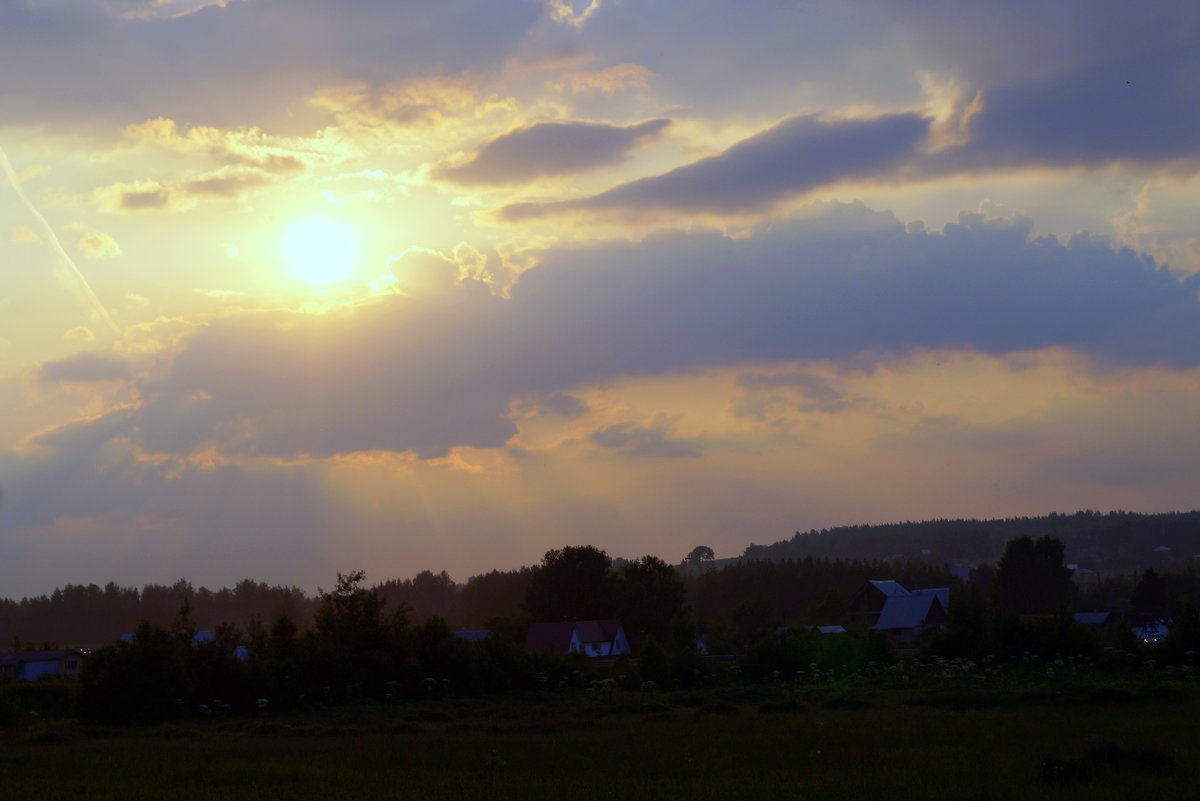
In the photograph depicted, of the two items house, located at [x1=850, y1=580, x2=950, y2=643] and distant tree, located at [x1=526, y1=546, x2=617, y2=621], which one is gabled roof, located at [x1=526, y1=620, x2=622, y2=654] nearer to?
distant tree, located at [x1=526, y1=546, x2=617, y2=621]

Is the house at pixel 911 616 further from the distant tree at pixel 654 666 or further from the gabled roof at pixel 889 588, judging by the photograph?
the distant tree at pixel 654 666

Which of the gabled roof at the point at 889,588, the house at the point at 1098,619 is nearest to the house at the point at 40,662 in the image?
the gabled roof at the point at 889,588

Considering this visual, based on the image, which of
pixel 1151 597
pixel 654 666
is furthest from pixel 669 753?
pixel 1151 597

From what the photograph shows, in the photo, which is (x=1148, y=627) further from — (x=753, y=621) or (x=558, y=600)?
(x=558, y=600)

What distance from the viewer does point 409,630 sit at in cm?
4859

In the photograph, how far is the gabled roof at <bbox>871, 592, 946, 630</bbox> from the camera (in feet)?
296

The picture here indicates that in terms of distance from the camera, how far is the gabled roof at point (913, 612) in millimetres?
90188

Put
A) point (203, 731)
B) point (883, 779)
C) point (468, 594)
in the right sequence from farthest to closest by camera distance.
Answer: point (468, 594), point (203, 731), point (883, 779)

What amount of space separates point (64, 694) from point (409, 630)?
14.8 metres

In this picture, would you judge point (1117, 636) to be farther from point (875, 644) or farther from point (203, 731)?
point (203, 731)

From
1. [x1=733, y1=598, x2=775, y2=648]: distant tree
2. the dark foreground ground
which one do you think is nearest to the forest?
[x1=733, y1=598, x2=775, y2=648]: distant tree

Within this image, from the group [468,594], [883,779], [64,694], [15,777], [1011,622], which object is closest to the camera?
[883,779]

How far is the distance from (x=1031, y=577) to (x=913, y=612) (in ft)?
54.7

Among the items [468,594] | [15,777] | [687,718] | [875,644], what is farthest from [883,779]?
[468,594]
